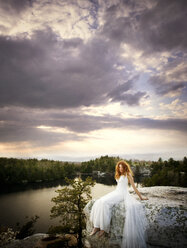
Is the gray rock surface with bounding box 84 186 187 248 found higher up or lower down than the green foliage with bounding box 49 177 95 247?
higher up

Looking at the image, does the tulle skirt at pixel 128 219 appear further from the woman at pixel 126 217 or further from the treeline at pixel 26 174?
the treeline at pixel 26 174

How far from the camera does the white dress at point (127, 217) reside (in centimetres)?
531

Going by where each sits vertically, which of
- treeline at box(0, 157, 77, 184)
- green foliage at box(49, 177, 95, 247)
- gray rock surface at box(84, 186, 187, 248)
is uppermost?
gray rock surface at box(84, 186, 187, 248)

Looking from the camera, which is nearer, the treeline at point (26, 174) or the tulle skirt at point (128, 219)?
the tulle skirt at point (128, 219)

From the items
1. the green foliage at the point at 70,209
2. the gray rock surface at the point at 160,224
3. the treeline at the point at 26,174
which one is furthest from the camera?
the treeline at the point at 26,174

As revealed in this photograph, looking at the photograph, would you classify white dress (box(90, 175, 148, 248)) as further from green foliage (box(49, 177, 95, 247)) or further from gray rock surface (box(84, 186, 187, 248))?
green foliage (box(49, 177, 95, 247))

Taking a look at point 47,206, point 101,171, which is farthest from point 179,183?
point 101,171

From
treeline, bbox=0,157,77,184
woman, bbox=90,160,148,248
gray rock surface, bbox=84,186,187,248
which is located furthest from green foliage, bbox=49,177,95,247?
treeline, bbox=0,157,77,184

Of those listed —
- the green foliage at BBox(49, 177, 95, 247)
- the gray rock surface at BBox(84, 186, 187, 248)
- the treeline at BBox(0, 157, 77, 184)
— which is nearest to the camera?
the gray rock surface at BBox(84, 186, 187, 248)

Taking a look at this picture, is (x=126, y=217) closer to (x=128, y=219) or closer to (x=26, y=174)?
(x=128, y=219)

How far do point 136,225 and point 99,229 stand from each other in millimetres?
1488

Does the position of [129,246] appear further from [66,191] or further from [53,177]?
Answer: [53,177]

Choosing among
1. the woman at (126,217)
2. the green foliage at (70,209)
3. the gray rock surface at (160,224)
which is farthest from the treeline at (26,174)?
the gray rock surface at (160,224)

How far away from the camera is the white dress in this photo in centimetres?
531
